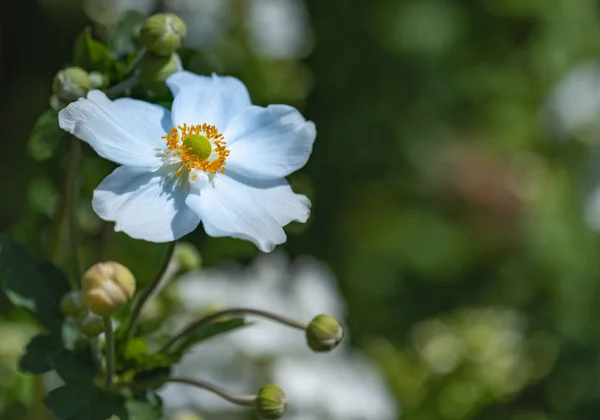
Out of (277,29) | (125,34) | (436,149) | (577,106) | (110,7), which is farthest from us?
(436,149)

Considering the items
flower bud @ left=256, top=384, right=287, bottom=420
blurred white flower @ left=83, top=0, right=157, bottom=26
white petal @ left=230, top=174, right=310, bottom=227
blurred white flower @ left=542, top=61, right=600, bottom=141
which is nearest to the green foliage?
white petal @ left=230, top=174, right=310, bottom=227

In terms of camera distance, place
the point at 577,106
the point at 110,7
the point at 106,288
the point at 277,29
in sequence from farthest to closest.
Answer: the point at 577,106
the point at 277,29
the point at 110,7
the point at 106,288

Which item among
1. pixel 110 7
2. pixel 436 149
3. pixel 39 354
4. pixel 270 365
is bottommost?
pixel 436 149

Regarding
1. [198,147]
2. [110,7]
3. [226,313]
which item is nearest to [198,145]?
[198,147]

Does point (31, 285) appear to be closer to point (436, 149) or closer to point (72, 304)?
point (72, 304)

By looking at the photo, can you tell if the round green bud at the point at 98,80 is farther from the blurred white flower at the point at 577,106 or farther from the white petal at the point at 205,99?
the blurred white flower at the point at 577,106

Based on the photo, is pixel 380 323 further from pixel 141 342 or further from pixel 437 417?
pixel 141 342

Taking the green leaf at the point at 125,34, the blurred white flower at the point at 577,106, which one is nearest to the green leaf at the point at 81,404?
the green leaf at the point at 125,34
